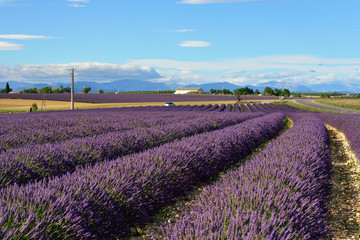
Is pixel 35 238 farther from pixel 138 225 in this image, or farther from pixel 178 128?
pixel 178 128

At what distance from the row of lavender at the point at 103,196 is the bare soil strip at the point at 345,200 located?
2345 millimetres

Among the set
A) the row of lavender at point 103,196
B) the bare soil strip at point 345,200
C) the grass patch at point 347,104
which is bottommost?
the bare soil strip at point 345,200

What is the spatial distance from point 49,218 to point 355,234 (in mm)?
4027

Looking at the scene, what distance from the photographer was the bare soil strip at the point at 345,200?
441 centimetres

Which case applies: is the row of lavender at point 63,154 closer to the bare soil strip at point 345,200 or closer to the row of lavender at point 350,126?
the bare soil strip at point 345,200

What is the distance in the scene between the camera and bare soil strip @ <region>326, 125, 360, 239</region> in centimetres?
441

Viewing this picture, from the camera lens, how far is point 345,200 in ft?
18.6

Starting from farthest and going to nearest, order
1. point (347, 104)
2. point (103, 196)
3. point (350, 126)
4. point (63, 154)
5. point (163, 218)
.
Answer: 1. point (347, 104)
2. point (350, 126)
3. point (63, 154)
4. point (163, 218)
5. point (103, 196)

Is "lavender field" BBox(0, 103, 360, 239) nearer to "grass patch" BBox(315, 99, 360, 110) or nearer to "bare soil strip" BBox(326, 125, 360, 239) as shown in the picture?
"bare soil strip" BBox(326, 125, 360, 239)

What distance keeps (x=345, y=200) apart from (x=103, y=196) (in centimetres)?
459

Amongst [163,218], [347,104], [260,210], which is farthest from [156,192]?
[347,104]

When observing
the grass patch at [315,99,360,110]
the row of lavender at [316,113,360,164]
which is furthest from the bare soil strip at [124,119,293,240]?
the grass patch at [315,99,360,110]

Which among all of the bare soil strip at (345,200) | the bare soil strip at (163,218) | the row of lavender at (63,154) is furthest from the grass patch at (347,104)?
the bare soil strip at (163,218)

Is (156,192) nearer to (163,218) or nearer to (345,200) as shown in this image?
(163,218)
